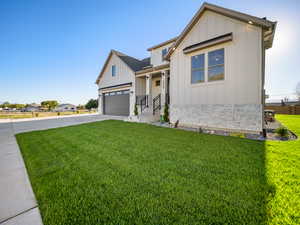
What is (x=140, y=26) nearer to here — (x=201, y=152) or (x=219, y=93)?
(x=219, y=93)

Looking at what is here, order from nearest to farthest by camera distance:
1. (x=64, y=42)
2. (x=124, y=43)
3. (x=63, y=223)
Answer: (x=63, y=223), (x=64, y=42), (x=124, y=43)

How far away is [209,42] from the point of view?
6332 mm

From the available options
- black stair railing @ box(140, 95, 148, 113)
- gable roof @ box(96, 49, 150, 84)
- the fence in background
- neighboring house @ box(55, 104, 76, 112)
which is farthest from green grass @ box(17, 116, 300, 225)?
neighboring house @ box(55, 104, 76, 112)

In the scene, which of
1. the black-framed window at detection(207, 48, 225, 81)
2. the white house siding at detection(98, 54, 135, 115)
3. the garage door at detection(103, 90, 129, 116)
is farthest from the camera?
the garage door at detection(103, 90, 129, 116)

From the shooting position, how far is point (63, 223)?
1406mm

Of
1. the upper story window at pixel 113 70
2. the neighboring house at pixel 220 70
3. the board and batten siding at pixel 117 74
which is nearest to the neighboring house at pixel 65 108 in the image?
the board and batten siding at pixel 117 74

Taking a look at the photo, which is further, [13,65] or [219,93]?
[13,65]

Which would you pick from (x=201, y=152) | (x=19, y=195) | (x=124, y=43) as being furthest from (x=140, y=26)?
(x=19, y=195)

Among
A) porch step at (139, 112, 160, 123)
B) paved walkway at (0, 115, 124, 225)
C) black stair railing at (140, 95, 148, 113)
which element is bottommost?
paved walkway at (0, 115, 124, 225)

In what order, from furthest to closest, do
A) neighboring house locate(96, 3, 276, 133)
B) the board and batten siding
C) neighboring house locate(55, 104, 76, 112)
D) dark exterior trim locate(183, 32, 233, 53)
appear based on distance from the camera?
neighboring house locate(55, 104, 76, 112)
the board and batten siding
dark exterior trim locate(183, 32, 233, 53)
neighboring house locate(96, 3, 276, 133)

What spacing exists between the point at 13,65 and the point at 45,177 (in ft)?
85.0

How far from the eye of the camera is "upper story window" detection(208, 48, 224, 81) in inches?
246

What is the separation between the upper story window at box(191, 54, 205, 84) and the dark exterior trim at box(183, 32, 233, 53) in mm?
459

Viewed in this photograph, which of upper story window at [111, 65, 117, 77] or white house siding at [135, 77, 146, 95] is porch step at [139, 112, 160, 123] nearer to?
white house siding at [135, 77, 146, 95]
